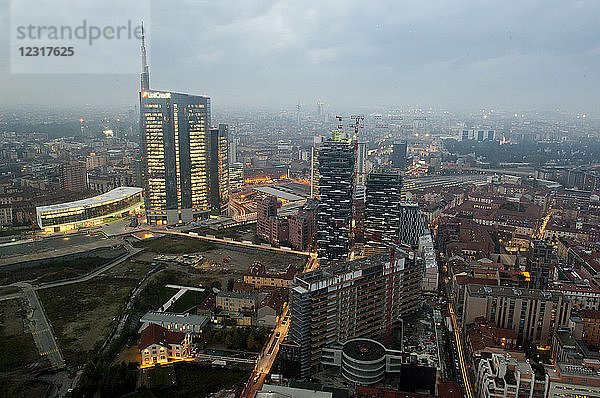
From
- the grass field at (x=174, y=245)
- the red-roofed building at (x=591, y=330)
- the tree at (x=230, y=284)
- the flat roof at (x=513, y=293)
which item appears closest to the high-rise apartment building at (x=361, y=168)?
the grass field at (x=174, y=245)

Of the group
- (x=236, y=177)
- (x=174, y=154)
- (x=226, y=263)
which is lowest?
(x=226, y=263)

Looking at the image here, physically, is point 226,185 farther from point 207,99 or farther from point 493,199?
point 493,199

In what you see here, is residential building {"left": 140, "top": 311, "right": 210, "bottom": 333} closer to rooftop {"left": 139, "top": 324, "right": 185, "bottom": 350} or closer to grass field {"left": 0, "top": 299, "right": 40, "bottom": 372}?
rooftop {"left": 139, "top": 324, "right": 185, "bottom": 350}

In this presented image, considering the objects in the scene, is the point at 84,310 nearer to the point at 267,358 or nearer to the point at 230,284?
the point at 230,284

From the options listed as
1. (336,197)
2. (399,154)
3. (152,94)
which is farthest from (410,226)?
(399,154)

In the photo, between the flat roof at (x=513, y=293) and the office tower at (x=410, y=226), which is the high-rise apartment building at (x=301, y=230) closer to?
the office tower at (x=410, y=226)

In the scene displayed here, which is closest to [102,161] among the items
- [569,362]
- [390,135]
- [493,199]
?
[390,135]
